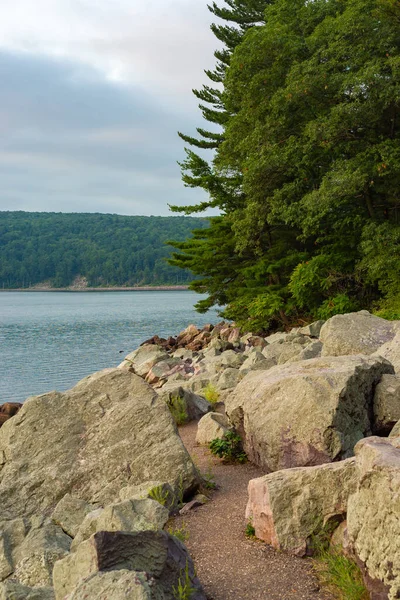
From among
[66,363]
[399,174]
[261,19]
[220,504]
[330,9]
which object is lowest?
[66,363]

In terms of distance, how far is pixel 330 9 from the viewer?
70.6 feet

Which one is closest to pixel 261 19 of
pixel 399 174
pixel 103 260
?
pixel 399 174

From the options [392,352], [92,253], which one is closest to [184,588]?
[392,352]

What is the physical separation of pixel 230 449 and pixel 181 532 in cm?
232

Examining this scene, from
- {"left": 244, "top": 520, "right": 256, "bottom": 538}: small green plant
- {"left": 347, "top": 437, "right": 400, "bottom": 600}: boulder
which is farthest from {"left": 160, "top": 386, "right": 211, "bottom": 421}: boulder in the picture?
{"left": 347, "top": 437, "right": 400, "bottom": 600}: boulder

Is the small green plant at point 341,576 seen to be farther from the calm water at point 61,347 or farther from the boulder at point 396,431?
the calm water at point 61,347

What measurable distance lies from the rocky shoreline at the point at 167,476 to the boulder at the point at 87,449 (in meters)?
0.01

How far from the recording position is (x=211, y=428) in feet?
27.5

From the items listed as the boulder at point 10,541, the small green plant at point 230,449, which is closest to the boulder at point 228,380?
the small green plant at point 230,449

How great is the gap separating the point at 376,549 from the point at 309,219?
15658 mm

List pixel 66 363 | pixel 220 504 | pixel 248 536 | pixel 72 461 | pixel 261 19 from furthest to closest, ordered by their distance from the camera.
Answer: pixel 261 19 → pixel 66 363 → pixel 72 461 → pixel 220 504 → pixel 248 536

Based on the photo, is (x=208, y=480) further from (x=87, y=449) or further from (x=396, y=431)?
(x=396, y=431)

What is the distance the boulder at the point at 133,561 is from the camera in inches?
146

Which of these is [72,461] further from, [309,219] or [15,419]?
[309,219]
